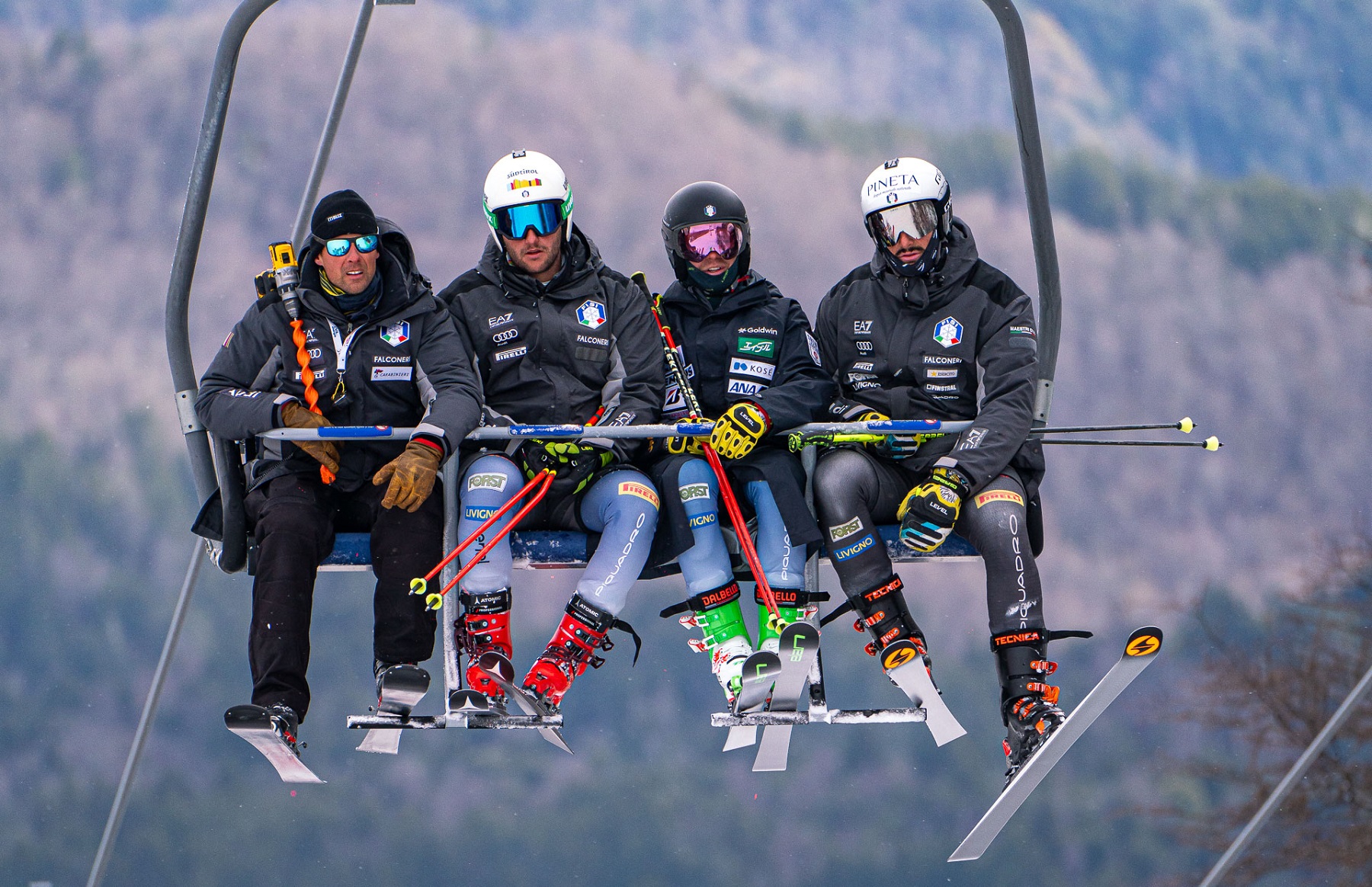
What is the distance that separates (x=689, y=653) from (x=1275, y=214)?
8.82 metres

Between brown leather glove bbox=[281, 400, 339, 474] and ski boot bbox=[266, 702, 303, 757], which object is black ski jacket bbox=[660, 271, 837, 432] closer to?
brown leather glove bbox=[281, 400, 339, 474]

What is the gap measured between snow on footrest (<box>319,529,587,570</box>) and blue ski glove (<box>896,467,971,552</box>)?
0.94 m

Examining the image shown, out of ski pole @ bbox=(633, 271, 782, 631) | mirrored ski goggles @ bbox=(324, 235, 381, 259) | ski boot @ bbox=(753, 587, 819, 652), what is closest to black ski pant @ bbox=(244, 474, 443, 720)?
mirrored ski goggles @ bbox=(324, 235, 381, 259)

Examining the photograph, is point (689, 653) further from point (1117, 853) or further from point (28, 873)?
point (28, 873)

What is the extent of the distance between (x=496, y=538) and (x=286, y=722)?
741 mm

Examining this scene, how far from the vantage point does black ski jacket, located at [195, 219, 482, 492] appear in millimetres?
4570

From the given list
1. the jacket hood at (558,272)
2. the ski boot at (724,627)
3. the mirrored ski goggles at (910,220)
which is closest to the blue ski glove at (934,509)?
the ski boot at (724,627)

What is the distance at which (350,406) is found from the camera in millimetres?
4629

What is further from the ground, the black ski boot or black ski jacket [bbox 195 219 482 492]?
black ski jacket [bbox 195 219 482 492]

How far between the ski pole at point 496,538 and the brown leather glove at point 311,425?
19.1 inches

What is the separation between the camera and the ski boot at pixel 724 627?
453 centimetres

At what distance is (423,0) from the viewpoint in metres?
17.9

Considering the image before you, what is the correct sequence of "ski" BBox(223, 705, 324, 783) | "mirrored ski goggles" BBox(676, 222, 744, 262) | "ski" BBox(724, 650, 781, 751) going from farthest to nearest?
"mirrored ski goggles" BBox(676, 222, 744, 262) → "ski" BBox(724, 650, 781, 751) → "ski" BBox(223, 705, 324, 783)

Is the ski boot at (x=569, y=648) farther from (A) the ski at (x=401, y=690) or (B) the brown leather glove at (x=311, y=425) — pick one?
(B) the brown leather glove at (x=311, y=425)
